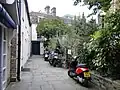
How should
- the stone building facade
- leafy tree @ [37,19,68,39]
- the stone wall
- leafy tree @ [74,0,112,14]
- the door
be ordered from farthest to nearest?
the stone building facade < the door < leafy tree @ [37,19,68,39] < leafy tree @ [74,0,112,14] < the stone wall

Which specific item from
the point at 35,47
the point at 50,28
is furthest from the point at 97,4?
the point at 35,47

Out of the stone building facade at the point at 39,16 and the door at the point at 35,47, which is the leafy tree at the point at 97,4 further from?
the stone building facade at the point at 39,16

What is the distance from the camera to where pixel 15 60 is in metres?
11.8

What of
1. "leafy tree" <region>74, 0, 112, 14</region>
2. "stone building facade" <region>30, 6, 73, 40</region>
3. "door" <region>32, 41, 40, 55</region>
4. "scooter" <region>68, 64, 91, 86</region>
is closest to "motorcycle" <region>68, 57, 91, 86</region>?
"scooter" <region>68, 64, 91, 86</region>

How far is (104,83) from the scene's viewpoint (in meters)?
8.80

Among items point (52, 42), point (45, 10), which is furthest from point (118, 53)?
point (45, 10)

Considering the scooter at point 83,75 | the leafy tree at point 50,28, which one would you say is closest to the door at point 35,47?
the leafy tree at point 50,28

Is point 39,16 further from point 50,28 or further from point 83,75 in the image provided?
point 83,75

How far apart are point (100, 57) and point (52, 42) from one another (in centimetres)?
2118

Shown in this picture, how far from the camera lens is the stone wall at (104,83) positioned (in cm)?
780

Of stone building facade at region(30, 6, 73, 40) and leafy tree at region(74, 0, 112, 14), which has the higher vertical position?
stone building facade at region(30, 6, 73, 40)

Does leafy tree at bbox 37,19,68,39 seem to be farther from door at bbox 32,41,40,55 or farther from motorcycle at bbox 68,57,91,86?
motorcycle at bbox 68,57,91,86

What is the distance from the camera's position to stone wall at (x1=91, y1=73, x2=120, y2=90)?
7.80 m

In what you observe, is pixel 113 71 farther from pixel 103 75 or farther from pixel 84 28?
pixel 84 28
